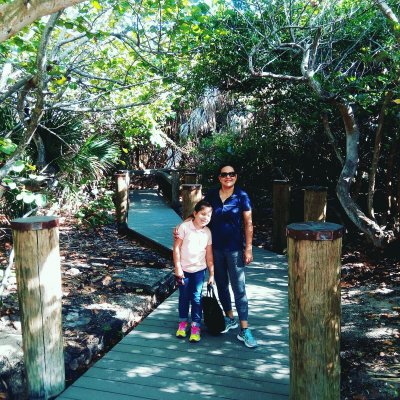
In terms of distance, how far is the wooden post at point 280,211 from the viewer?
7.44 metres

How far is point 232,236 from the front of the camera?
3.95 meters

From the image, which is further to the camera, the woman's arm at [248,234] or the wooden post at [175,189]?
the wooden post at [175,189]

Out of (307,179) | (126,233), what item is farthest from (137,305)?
(307,179)

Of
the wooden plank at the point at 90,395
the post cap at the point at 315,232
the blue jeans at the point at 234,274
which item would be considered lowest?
the wooden plank at the point at 90,395

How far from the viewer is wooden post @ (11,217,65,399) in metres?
3.14

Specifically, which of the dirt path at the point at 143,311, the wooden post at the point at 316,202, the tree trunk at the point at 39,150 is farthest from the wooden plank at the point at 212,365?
the tree trunk at the point at 39,150

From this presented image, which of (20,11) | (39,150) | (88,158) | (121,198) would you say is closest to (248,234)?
(20,11)

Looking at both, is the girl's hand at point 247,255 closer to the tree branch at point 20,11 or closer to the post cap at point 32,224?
the post cap at point 32,224

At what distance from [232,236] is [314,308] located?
4.48ft

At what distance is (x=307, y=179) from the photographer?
9.53 metres

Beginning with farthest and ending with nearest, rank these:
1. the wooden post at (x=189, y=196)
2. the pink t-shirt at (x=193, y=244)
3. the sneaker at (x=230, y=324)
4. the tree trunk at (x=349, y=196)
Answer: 1. the wooden post at (x=189, y=196)
2. the tree trunk at (x=349, y=196)
3. the sneaker at (x=230, y=324)
4. the pink t-shirt at (x=193, y=244)

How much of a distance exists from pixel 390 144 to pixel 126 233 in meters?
5.39

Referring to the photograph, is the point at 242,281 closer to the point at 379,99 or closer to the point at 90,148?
the point at 379,99

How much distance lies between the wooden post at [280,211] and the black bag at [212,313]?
357 cm
